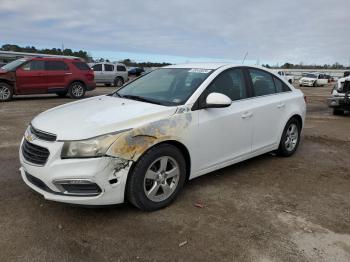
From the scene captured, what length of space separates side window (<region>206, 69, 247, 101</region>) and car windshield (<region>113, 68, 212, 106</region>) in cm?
16

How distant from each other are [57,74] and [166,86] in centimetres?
1188

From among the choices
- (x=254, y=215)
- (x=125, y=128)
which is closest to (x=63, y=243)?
(x=125, y=128)

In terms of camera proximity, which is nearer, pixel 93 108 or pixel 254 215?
pixel 254 215

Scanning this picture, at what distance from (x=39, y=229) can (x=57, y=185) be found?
18.7 inches

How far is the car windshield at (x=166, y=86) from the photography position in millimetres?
4495

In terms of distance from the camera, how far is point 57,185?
140 inches

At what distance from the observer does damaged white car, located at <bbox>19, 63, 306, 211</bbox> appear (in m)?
3.55

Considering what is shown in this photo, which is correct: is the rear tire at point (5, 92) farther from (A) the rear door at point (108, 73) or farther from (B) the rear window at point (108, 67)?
(B) the rear window at point (108, 67)

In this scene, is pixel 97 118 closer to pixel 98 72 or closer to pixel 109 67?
pixel 98 72

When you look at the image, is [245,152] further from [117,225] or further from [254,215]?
[117,225]

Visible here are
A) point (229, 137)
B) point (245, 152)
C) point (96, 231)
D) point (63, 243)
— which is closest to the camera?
point (63, 243)

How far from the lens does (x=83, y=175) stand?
348 centimetres

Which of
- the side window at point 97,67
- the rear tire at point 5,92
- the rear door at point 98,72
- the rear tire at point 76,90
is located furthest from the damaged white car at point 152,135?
the side window at point 97,67

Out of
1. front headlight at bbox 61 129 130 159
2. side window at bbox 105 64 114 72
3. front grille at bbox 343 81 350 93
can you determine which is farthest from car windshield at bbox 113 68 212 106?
side window at bbox 105 64 114 72
